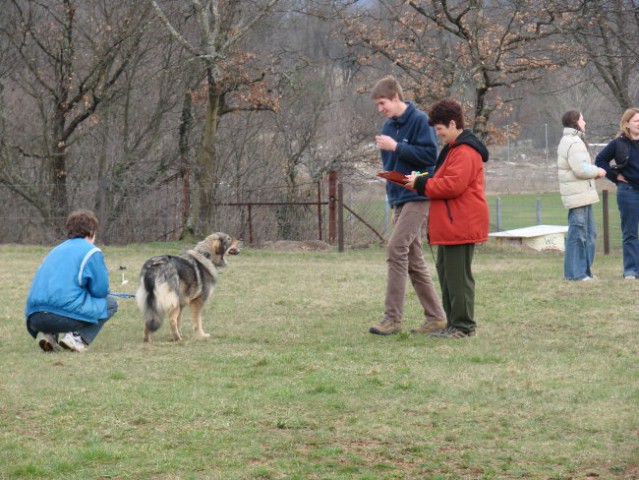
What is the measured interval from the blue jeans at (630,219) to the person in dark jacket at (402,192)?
4.42m

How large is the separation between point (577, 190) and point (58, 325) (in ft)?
22.0

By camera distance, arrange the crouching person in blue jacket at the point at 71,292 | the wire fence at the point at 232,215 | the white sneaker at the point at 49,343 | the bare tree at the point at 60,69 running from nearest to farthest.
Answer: the crouching person in blue jacket at the point at 71,292 < the white sneaker at the point at 49,343 < the wire fence at the point at 232,215 < the bare tree at the point at 60,69

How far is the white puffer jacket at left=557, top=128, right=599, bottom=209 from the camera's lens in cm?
1189

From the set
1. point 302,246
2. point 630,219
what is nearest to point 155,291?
point 630,219

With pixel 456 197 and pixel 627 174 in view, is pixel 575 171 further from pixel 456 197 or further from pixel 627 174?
pixel 456 197

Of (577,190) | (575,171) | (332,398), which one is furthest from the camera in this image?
(577,190)

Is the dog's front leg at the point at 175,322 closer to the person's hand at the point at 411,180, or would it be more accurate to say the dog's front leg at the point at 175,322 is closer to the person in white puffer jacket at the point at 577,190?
the person's hand at the point at 411,180

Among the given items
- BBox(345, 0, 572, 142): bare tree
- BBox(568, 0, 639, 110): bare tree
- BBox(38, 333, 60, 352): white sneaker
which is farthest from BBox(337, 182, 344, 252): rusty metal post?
BBox(38, 333, 60, 352): white sneaker

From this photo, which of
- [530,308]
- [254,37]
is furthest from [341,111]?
[530,308]

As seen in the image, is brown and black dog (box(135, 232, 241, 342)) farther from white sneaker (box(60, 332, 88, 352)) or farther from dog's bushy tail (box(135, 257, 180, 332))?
white sneaker (box(60, 332, 88, 352))

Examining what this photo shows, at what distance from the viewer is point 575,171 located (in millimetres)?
11938

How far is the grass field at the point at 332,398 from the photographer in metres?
5.01

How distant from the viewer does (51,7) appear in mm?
24094

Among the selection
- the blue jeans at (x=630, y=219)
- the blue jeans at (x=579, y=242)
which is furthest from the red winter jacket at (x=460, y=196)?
the blue jeans at (x=630, y=219)
